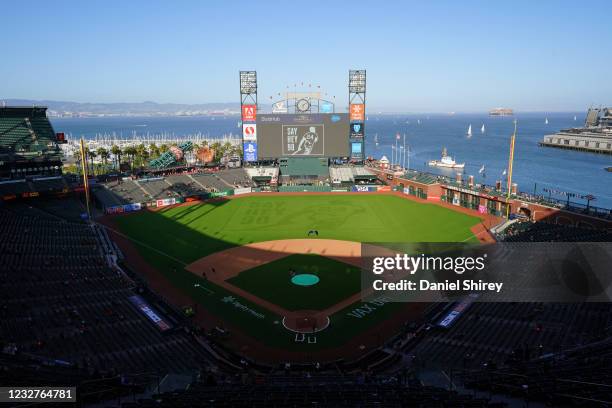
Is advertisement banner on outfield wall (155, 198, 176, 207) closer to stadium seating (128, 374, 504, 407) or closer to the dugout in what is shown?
the dugout

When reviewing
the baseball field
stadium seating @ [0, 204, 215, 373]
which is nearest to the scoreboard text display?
the baseball field

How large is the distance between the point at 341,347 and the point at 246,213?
122ft

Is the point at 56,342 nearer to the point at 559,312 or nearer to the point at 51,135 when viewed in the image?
the point at 559,312

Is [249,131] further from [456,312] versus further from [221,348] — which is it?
[456,312]

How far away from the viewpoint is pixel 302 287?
114ft

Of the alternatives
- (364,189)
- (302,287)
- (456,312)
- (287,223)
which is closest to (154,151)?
(364,189)

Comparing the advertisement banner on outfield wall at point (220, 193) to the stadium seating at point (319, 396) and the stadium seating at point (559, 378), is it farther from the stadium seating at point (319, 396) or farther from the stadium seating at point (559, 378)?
the stadium seating at point (559, 378)

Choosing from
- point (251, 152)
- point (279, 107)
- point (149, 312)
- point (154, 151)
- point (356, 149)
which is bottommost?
point (149, 312)

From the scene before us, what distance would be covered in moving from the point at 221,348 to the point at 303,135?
54.9m

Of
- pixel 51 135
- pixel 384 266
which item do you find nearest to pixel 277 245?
pixel 384 266

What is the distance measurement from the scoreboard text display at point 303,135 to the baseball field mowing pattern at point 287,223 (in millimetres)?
10454

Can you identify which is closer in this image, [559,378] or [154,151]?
[559,378]

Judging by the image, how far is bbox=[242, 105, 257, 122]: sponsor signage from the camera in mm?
76312

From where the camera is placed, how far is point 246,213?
202 feet
